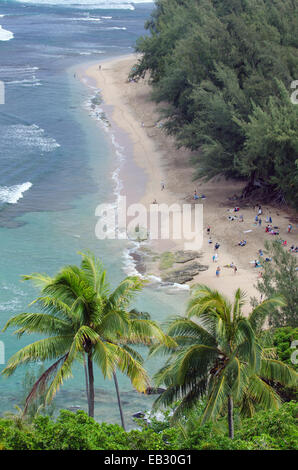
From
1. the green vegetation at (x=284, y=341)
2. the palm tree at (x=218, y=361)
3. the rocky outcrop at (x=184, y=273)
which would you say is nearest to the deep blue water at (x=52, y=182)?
the rocky outcrop at (x=184, y=273)

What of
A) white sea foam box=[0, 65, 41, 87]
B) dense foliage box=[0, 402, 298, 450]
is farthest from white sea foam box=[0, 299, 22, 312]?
white sea foam box=[0, 65, 41, 87]

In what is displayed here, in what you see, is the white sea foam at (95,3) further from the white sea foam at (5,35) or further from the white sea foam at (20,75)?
the white sea foam at (20,75)

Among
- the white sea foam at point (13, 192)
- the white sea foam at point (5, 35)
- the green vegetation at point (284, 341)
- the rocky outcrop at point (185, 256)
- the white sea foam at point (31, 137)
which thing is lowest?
the rocky outcrop at point (185, 256)

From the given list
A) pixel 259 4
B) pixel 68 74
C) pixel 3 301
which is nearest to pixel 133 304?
pixel 3 301

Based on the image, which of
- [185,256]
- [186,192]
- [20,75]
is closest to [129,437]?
[185,256]

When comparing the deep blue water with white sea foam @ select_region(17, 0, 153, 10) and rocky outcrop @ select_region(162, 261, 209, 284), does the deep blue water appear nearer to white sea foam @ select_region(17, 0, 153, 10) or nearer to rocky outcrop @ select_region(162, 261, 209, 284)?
rocky outcrop @ select_region(162, 261, 209, 284)

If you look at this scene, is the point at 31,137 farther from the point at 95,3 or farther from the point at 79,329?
the point at 95,3
